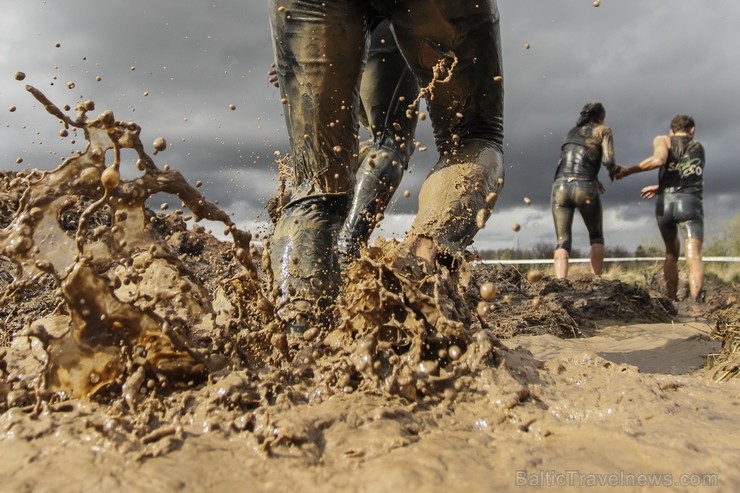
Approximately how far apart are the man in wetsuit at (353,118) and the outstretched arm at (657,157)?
5.26 m

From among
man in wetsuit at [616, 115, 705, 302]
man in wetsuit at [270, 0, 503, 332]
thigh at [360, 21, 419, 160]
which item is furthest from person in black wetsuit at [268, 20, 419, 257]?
man in wetsuit at [616, 115, 705, 302]

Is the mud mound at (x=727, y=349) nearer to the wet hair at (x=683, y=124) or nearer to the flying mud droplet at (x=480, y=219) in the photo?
the flying mud droplet at (x=480, y=219)

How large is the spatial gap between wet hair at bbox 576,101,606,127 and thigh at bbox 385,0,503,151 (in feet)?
17.9

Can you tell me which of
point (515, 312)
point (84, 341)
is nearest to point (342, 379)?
point (84, 341)

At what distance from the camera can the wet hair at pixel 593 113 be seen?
7.64 m

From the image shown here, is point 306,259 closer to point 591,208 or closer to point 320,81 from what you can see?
point 320,81

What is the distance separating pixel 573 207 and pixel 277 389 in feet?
21.3

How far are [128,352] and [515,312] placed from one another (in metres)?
3.64

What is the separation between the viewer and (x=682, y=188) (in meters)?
7.21

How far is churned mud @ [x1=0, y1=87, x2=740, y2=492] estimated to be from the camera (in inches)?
52.1

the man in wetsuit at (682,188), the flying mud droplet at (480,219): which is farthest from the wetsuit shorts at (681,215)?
the flying mud droplet at (480,219)

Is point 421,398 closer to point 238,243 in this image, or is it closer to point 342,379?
point 342,379

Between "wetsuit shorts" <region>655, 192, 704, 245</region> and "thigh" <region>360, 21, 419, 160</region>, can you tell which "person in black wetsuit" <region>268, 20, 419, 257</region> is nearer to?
"thigh" <region>360, 21, 419, 160</region>

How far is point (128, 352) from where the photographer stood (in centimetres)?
180
